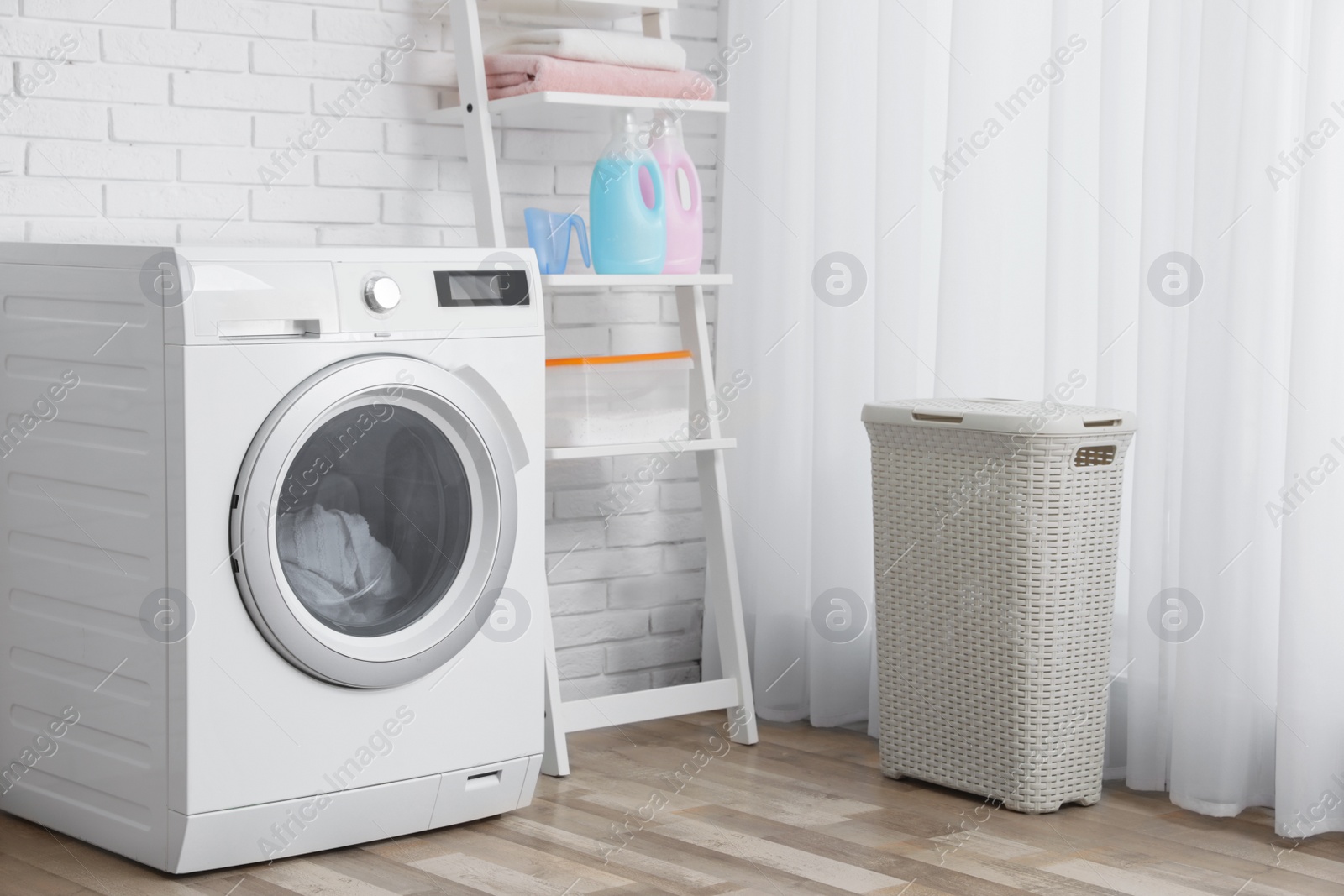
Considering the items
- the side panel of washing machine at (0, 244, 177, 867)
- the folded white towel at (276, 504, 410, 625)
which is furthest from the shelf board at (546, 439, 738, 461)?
the side panel of washing machine at (0, 244, 177, 867)

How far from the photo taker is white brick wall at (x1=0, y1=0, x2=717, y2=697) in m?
2.45

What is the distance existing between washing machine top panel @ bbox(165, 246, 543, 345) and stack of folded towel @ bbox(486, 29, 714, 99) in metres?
0.41

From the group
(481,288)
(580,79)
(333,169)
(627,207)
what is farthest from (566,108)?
(481,288)

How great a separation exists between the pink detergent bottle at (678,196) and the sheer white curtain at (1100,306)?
285mm

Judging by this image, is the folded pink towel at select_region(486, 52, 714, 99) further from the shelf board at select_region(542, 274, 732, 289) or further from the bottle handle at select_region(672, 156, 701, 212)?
the shelf board at select_region(542, 274, 732, 289)

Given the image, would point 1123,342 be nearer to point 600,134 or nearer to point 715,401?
point 715,401

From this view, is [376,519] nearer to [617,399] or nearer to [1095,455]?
[617,399]

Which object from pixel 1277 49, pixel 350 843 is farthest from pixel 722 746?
pixel 1277 49

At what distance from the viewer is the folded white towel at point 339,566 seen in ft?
6.97

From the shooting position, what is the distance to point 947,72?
281 centimetres

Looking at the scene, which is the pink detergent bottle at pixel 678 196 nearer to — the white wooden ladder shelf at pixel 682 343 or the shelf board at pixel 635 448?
the white wooden ladder shelf at pixel 682 343

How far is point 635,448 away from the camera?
2719 mm

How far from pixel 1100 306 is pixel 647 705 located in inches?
42.4

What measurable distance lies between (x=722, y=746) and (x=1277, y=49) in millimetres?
1518
